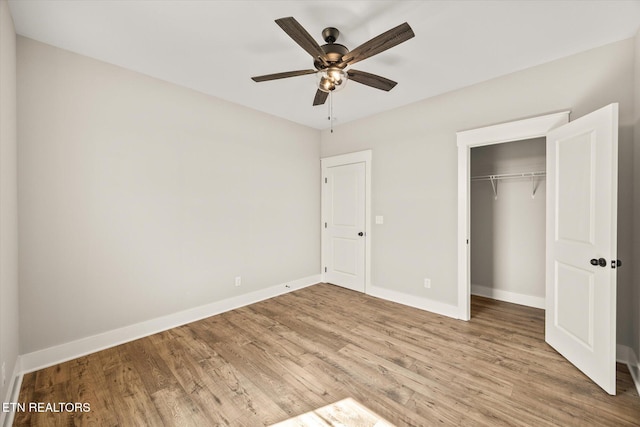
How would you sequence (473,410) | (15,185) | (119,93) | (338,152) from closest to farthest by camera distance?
(473,410)
(15,185)
(119,93)
(338,152)

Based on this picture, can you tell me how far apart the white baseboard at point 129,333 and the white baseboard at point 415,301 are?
5.07ft

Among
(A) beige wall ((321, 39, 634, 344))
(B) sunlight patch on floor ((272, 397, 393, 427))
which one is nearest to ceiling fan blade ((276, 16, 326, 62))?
(A) beige wall ((321, 39, 634, 344))

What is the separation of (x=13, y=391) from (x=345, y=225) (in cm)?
389

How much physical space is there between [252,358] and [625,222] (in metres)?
3.48

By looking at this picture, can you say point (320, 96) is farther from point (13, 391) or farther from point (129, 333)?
point (13, 391)

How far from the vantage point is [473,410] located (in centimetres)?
181

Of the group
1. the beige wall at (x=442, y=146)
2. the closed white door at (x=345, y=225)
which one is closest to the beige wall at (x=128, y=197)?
the closed white door at (x=345, y=225)

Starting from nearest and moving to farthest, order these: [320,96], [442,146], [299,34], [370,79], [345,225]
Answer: [299,34], [370,79], [320,96], [442,146], [345,225]

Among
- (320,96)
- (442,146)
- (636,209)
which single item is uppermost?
(320,96)

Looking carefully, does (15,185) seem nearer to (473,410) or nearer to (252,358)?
(252,358)

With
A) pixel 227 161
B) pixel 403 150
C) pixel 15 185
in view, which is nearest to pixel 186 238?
pixel 227 161

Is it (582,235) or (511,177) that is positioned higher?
(511,177)

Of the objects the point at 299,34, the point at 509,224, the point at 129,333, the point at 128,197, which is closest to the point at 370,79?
the point at 299,34

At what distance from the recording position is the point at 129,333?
Result: 278 centimetres
